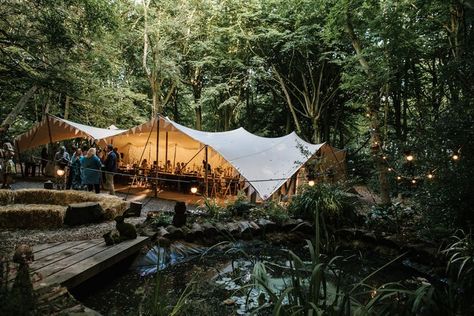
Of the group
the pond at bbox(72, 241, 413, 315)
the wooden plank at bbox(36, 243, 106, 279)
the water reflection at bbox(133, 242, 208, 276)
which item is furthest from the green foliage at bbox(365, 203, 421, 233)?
the wooden plank at bbox(36, 243, 106, 279)

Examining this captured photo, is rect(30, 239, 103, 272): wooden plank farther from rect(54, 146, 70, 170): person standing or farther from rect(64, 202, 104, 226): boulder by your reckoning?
rect(54, 146, 70, 170): person standing

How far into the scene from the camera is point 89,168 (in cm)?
759

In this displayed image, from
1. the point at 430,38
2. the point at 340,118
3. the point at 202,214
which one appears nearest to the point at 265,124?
the point at 340,118

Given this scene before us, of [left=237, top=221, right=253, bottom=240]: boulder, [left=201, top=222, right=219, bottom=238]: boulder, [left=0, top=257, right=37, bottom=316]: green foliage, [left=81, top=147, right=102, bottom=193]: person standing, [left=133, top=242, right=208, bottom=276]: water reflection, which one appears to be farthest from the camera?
[left=81, top=147, right=102, bottom=193]: person standing

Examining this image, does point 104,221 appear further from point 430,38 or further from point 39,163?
point 430,38

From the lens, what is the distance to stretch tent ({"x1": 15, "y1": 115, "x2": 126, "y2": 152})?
33.3 feet

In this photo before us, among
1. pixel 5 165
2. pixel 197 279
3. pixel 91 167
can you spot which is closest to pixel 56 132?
pixel 5 165

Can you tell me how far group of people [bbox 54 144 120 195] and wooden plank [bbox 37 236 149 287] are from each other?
11.5 feet

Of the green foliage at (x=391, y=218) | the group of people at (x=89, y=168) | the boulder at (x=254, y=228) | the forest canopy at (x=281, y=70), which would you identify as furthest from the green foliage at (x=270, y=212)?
the group of people at (x=89, y=168)

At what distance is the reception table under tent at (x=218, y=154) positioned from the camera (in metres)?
7.97

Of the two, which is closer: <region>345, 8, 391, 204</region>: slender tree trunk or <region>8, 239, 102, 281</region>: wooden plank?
<region>8, 239, 102, 281</region>: wooden plank

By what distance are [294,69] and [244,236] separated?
1123 centimetres

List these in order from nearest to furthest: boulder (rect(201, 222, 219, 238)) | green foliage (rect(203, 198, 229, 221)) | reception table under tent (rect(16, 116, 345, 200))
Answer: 1. boulder (rect(201, 222, 219, 238))
2. green foliage (rect(203, 198, 229, 221))
3. reception table under tent (rect(16, 116, 345, 200))

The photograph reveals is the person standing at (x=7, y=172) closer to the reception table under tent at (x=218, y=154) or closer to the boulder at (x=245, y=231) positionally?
the reception table under tent at (x=218, y=154)
